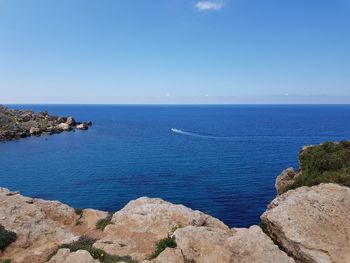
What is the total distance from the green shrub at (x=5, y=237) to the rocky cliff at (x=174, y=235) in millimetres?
67

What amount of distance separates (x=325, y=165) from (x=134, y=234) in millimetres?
25055

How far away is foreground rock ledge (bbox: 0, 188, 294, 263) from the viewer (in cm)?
1914

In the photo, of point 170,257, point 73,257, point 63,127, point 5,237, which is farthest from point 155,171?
point 63,127

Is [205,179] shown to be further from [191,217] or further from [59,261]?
[59,261]

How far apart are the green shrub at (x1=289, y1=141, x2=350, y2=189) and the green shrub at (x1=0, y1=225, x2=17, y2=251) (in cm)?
2826

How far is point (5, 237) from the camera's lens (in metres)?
22.2

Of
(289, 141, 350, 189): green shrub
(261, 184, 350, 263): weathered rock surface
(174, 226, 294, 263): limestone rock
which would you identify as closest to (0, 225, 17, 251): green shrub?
(174, 226, 294, 263): limestone rock

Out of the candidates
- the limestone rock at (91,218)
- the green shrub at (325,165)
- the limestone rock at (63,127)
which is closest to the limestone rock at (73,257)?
the limestone rock at (91,218)

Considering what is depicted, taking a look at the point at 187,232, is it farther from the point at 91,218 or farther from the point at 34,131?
the point at 34,131

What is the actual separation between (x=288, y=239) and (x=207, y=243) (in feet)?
18.8

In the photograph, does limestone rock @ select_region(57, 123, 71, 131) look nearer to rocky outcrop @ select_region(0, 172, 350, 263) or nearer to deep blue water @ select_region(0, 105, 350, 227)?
deep blue water @ select_region(0, 105, 350, 227)

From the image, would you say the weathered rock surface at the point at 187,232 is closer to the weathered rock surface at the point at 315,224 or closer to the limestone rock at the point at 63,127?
the weathered rock surface at the point at 315,224

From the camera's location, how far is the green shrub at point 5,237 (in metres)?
21.8

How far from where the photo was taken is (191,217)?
2541 centimetres
